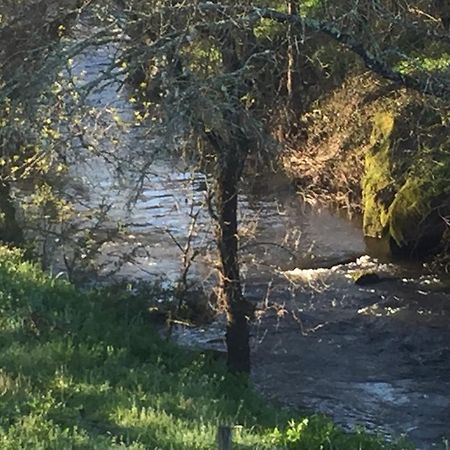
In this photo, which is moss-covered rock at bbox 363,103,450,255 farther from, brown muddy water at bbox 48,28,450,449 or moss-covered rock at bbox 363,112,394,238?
brown muddy water at bbox 48,28,450,449

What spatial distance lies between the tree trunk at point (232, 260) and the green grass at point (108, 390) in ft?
2.84

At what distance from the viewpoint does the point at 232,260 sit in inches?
491

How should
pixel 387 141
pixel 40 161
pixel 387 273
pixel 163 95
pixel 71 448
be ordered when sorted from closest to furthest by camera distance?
pixel 71 448 → pixel 163 95 → pixel 40 161 → pixel 387 273 → pixel 387 141

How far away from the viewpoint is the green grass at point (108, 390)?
705 cm

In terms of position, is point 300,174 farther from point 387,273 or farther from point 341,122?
point 387,273

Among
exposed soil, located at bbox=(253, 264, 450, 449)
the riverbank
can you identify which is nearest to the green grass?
exposed soil, located at bbox=(253, 264, 450, 449)

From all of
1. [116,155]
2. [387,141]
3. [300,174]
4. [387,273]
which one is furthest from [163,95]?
[300,174]

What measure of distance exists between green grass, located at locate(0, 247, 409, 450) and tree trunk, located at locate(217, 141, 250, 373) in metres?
0.87

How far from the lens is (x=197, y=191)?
13836mm

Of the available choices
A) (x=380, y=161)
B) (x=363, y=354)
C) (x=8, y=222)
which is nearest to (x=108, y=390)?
(x=363, y=354)

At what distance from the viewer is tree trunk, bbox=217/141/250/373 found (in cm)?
1217

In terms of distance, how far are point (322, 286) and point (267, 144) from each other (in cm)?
577

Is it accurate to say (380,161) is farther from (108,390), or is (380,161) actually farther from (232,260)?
(108,390)

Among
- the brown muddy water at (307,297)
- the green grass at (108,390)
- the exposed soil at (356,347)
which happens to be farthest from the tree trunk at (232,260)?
the green grass at (108,390)
